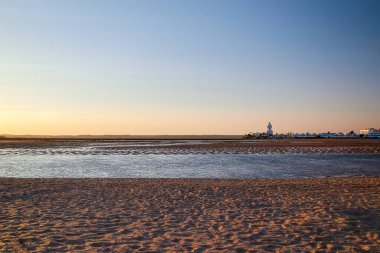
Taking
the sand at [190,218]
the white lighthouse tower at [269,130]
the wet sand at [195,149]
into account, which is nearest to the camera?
the sand at [190,218]

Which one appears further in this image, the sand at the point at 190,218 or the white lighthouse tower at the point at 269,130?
the white lighthouse tower at the point at 269,130

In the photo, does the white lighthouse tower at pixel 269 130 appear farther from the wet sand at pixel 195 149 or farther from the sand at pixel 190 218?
the sand at pixel 190 218

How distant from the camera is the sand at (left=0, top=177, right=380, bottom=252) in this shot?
713 centimetres

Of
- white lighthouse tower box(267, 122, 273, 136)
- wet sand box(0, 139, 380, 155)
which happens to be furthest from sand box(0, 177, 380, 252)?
white lighthouse tower box(267, 122, 273, 136)

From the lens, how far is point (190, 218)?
364 inches

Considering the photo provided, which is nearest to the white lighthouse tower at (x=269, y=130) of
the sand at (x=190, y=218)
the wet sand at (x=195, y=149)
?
the wet sand at (x=195, y=149)

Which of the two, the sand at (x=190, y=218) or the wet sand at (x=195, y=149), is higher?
the wet sand at (x=195, y=149)

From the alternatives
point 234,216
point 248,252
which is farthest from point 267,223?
point 248,252

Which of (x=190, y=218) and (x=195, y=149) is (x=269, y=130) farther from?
(x=190, y=218)

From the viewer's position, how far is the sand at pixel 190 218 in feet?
23.4

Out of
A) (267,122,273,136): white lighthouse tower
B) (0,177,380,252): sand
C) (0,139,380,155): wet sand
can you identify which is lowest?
(0,177,380,252): sand

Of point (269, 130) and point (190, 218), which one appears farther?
point (269, 130)

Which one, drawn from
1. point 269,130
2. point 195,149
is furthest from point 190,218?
point 269,130

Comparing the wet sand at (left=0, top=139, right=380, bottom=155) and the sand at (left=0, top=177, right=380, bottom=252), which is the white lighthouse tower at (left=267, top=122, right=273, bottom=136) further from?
the sand at (left=0, top=177, right=380, bottom=252)
